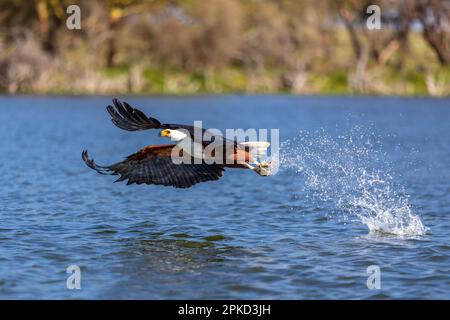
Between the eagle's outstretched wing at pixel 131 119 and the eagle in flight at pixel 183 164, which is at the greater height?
the eagle's outstretched wing at pixel 131 119

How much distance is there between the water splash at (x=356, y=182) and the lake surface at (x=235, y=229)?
6 centimetres

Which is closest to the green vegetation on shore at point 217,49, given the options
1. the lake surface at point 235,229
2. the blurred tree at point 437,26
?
the blurred tree at point 437,26

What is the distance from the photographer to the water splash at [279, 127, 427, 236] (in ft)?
50.6

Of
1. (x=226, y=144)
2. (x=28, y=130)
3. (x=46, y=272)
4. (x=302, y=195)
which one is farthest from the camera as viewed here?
(x=28, y=130)

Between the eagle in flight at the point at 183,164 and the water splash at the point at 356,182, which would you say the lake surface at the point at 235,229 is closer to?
the water splash at the point at 356,182

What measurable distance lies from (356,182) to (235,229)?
7856 mm

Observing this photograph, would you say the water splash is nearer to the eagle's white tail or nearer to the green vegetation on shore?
the eagle's white tail

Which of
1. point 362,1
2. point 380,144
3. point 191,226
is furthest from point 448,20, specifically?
point 191,226

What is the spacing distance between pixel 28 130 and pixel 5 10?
43806 mm

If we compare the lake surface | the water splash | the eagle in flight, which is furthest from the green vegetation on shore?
the eagle in flight

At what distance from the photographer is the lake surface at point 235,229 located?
36.1 feet
